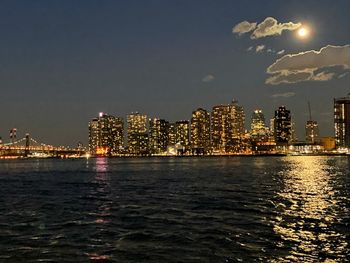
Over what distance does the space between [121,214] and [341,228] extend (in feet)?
47.5

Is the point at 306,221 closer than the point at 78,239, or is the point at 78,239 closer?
the point at 78,239

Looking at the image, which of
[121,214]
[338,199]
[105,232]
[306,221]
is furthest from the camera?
[338,199]

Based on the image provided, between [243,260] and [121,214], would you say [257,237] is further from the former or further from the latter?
[121,214]

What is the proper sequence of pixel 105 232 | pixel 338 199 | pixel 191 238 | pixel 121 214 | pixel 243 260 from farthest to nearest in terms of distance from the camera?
pixel 338 199 < pixel 121 214 < pixel 105 232 < pixel 191 238 < pixel 243 260

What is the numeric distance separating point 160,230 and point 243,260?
7.56 metres

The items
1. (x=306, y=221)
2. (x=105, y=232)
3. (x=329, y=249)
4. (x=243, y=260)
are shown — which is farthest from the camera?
(x=306, y=221)

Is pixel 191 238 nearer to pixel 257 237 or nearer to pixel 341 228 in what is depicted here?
pixel 257 237

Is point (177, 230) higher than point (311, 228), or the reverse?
point (177, 230)

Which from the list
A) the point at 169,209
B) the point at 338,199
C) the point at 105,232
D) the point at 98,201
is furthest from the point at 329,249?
the point at 98,201

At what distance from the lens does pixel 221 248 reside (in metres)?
20.8

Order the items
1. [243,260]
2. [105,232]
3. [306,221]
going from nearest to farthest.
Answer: [243,260] → [105,232] → [306,221]

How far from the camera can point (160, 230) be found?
25.3 metres

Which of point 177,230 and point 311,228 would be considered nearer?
point 177,230

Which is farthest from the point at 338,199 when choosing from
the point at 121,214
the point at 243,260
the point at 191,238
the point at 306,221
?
the point at 243,260
